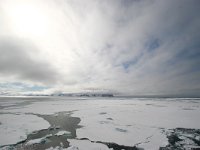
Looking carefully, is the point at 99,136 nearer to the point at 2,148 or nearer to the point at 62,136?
the point at 62,136

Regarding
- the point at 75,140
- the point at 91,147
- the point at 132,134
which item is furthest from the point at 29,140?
the point at 132,134

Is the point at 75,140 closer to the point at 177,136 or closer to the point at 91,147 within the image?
the point at 91,147

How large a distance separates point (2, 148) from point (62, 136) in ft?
9.24

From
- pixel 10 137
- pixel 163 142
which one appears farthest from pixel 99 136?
pixel 10 137

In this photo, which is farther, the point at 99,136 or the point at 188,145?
the point at 99,136

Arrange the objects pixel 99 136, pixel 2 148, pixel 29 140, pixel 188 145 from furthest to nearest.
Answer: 1. pixel 99 136
2. pixel 29 140
3. pixel 188 145
4. pixel 2 148

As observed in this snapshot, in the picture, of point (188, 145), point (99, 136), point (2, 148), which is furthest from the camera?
point (99, 136)

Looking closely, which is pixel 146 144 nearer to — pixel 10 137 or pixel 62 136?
pixel 62 136

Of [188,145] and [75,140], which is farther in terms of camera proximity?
[75,140]

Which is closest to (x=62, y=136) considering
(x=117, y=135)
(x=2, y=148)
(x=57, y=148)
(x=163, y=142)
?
(x=57, y=148)

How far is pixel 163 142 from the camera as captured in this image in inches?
245

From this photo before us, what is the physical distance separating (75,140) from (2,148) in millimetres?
3329

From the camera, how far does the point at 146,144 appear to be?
19.8 ft

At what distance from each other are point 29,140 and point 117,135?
16.2ft
